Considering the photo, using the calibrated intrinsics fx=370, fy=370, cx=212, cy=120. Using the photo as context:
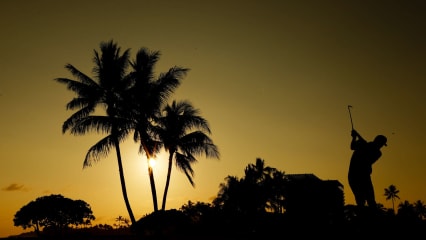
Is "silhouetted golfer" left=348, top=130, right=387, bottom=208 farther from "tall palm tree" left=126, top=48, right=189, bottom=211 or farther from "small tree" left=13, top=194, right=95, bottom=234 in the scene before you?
"small tree" left=13, top=194, right=95, bottom=234

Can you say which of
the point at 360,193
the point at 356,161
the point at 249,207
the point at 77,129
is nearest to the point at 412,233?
the point at 360,193

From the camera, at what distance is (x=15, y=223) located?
56.2m

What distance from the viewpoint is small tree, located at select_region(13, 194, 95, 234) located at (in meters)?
55.2

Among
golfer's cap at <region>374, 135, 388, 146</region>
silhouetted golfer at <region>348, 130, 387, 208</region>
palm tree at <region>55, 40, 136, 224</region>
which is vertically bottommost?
silhouetted golfer at <region>348, 130, 387, 208</region>

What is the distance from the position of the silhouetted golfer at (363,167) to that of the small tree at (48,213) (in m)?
56.2

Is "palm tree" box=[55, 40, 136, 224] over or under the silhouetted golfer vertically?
over

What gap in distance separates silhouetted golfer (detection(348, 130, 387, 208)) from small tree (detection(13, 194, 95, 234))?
56188mm

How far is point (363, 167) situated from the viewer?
304 inches

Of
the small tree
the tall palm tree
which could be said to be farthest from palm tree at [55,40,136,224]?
the small tree

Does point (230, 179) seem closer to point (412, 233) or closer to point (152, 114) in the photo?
point (152, 114)

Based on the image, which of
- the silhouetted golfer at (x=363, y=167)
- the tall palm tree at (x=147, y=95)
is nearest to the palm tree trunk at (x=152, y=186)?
the tall palm tree at (x=147, y=95)

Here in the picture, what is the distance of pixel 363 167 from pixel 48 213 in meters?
56.7

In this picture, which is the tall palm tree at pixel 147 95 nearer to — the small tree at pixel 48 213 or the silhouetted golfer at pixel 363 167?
the silhouetted golfer at pixel 363 167

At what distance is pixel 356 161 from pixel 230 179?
39.9m
